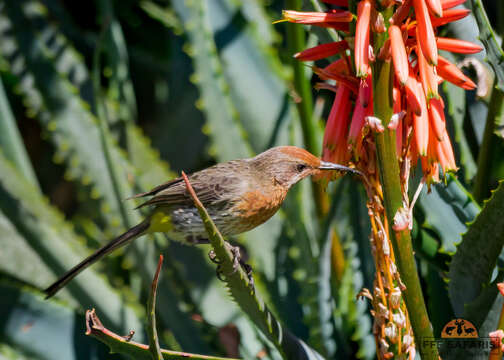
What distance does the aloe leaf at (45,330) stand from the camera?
1.78 metres

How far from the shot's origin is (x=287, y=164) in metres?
1.69

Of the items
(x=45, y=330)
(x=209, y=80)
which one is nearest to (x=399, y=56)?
(x=209, y=80)

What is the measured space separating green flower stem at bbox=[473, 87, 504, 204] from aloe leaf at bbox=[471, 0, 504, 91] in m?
0.08

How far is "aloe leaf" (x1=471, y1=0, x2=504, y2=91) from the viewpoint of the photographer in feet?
3.87

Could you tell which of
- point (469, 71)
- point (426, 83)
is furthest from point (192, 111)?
point (426, 83)

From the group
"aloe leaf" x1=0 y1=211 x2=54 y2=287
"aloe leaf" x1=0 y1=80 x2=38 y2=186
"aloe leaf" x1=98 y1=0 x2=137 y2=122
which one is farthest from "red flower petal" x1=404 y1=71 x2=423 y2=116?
"aloe leaf" x1=0 y1=80 x2=38 y2=186

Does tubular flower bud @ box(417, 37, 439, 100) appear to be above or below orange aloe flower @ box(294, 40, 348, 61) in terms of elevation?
below

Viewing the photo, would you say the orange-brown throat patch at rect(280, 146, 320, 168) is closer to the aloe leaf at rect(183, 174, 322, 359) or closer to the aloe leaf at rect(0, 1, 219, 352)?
the aloe leaf at rect(183, 174, 322, 359)

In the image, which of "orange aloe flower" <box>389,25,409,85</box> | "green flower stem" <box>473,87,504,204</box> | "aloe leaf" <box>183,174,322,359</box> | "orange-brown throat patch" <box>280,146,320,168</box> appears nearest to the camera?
"orange aloe flower" <box>389,25,409,85</box>

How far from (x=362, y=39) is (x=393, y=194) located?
0.22 meters

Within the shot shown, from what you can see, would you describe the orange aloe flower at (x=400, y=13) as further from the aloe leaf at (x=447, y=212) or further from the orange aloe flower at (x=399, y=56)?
the aloe leaf at (x=447, y=212)

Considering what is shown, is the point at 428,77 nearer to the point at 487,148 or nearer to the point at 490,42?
the point at 490,42

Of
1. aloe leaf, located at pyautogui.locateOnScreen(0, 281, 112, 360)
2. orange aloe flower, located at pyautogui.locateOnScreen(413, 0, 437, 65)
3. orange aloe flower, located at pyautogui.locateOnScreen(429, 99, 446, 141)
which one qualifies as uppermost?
orange aloe flower, located at pyautogui.locateOnScreen(413, 0, 437, 65)

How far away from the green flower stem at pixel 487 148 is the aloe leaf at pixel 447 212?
9 cm
